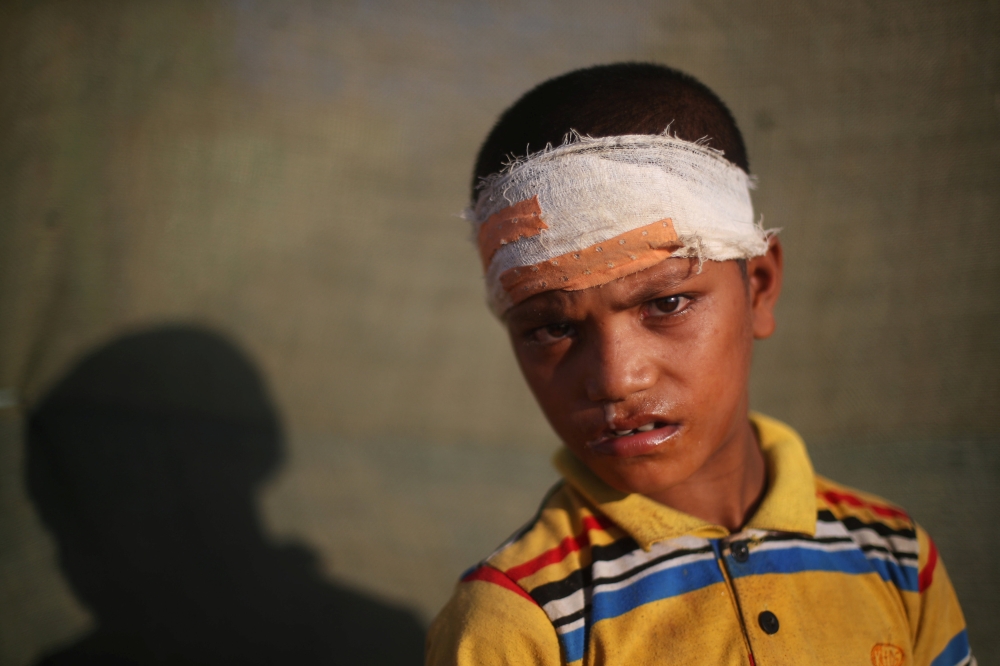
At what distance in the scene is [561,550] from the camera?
864 millimetres

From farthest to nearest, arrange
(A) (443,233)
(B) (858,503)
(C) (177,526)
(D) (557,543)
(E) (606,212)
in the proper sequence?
(A) (443,233), (C) (177,526), (B) (858,503), (D) (557,543), (E) (606,212)

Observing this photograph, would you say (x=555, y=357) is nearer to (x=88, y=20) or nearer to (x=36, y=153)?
(x=36, y=153)

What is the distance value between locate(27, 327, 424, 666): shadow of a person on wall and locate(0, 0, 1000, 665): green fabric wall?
6cm

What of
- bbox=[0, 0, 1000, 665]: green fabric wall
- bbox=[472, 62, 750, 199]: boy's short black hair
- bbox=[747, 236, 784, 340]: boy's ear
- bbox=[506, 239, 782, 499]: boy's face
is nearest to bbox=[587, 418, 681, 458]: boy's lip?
bbox=[506, 239, 782, 499]: boy's face

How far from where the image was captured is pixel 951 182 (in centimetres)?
158

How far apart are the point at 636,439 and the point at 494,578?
0.26 meters

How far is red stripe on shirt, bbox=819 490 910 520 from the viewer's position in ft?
3.26

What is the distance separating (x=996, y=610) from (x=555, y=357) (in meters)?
1.40

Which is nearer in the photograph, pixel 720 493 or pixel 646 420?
pixel 646 420

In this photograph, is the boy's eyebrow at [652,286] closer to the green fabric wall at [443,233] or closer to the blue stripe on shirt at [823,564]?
the blue stripe on shirt at [823,564]

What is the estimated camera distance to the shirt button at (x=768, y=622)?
2.58 ft

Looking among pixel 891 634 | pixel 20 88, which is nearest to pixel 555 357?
pixel 891 634

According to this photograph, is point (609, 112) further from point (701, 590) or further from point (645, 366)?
point (701, 590)

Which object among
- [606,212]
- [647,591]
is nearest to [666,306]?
[606,212]
